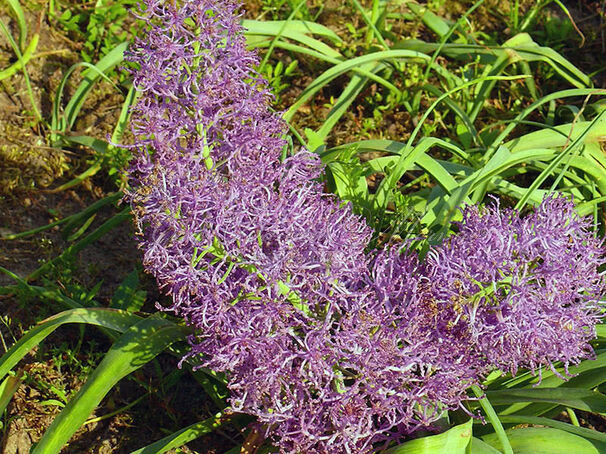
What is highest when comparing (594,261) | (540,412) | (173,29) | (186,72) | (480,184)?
(173,29)

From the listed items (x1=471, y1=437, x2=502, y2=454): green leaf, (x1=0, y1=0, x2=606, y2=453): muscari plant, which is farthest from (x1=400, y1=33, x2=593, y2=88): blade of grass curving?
(x1=471, y1=437, x2=502, y2=454): green leaf

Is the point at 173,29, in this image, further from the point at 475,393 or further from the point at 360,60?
the point at 360,60

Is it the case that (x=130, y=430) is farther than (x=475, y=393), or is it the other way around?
(x=130, y=430)

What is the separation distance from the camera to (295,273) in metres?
2.12

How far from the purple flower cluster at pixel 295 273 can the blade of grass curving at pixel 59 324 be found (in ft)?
2.04

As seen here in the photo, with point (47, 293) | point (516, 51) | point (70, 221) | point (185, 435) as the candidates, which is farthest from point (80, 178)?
point (516, 51)

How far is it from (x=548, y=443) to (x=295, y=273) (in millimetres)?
1029

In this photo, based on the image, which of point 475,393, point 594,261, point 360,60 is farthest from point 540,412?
point 360,60

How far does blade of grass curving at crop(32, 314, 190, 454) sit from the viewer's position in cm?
250

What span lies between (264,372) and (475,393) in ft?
2.40

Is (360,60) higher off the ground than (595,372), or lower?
higher

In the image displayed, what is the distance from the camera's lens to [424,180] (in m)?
3.99

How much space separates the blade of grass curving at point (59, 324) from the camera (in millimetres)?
2635

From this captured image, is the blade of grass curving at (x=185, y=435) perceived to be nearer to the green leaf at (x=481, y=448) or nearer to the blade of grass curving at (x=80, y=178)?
the green leaf at (x=481, y=448)
